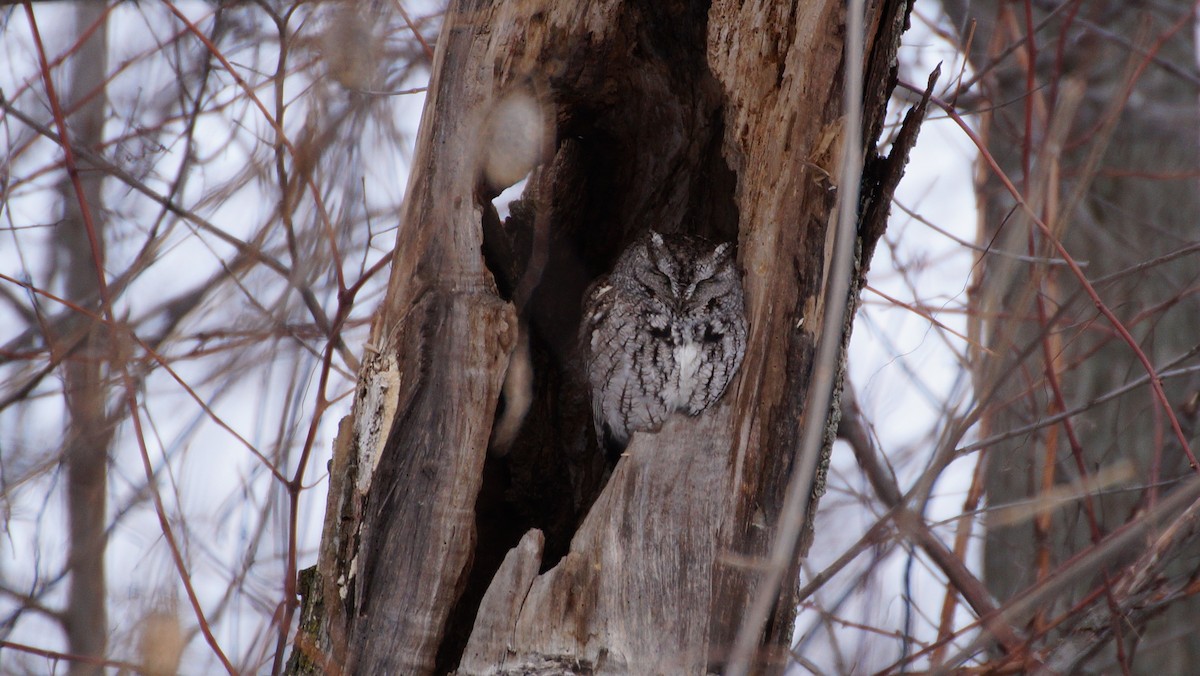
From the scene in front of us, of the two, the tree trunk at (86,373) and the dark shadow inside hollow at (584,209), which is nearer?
the tree trunk at (86,373)

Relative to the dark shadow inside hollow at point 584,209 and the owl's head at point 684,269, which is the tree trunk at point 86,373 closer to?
the dark shadow inside hollow at point 584,209

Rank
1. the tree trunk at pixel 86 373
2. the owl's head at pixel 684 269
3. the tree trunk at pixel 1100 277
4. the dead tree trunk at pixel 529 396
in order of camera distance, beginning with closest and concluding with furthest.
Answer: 1. the dead tree trunk at pixel 529 396
2. the tree trunk at pixel 86 373
3. the owl's head at pixel 684 269
4. the tree trunk at pixel 1100 277

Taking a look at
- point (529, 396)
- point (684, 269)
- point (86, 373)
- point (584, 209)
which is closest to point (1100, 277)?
point (684, 269)

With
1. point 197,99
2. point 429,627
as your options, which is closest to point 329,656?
point 429,627

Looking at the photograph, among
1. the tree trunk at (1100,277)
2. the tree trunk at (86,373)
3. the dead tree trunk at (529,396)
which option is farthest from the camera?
the tree trunk at (1100,277)

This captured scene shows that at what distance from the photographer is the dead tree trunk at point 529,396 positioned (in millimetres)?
2348

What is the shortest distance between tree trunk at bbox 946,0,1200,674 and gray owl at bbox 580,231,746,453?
83 centimetres

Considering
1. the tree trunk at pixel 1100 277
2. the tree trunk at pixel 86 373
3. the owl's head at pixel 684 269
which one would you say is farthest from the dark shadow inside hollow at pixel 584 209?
the tree trunk at pixel 86 373

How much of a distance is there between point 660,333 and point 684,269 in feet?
Result: 0.76

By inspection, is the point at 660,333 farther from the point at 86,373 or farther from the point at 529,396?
the point at 86,373

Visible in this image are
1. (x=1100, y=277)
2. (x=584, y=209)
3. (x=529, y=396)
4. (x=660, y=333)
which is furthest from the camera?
(x=1100, y=277)

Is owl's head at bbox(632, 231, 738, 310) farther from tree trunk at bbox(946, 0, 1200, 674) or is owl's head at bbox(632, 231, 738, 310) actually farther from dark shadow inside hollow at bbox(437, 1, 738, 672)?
tree trunk at bbox(946, 0, 1200, 674)

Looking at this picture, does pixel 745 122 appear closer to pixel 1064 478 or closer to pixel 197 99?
pixel 197 99

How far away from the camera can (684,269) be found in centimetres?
309
